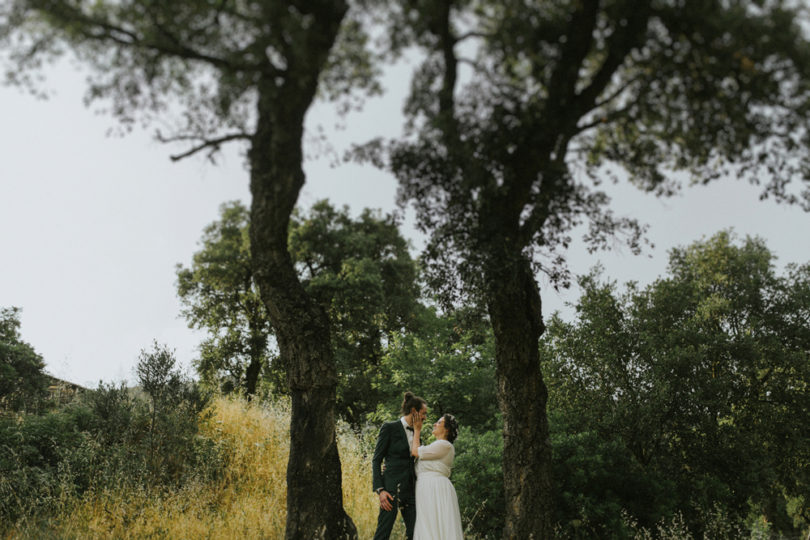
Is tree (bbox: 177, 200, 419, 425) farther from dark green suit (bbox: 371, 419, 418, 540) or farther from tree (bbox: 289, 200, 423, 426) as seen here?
dark green suit (bbox: 371, 419, 418, 540)

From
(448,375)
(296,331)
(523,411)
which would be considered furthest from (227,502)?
(448,375)

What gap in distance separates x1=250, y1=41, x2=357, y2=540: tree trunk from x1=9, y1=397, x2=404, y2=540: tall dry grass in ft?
6.87

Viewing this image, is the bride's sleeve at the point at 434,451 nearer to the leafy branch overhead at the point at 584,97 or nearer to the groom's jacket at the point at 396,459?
the groom's jacket at the point at 396,459

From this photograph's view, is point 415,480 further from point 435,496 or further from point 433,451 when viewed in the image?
point 433,451

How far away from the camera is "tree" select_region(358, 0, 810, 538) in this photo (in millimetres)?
5309

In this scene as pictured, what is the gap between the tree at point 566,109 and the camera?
5.31 m

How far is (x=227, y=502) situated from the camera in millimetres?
9258

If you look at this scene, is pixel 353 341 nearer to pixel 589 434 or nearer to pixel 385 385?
pixel 385 385

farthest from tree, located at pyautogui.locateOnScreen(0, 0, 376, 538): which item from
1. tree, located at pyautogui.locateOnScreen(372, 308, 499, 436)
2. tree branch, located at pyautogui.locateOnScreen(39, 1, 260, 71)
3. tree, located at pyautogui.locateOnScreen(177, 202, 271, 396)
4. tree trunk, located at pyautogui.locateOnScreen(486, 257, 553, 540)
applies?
tree, located at pyautogui.locateOnScreen(177, 202, 271, 396)

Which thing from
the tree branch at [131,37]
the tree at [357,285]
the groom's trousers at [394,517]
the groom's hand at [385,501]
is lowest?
the groom's trousers at [394,517]

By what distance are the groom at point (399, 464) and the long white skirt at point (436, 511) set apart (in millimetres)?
189

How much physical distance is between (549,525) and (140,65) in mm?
7075

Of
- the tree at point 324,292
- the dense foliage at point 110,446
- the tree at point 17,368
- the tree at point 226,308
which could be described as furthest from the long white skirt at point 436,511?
the tree at point 226,308

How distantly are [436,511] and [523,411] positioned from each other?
5.49ft
